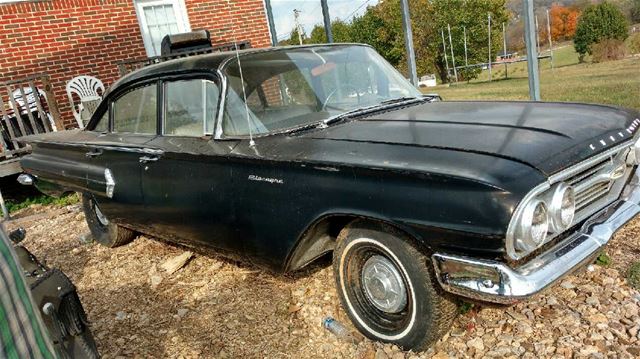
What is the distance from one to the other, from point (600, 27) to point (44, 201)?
24.5 meters

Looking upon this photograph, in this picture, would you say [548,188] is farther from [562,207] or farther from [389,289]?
[389,289]

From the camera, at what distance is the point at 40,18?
834 cm

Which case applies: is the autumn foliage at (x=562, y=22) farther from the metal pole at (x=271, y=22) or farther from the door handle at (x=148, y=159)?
the door handle at (x=148, y=159)

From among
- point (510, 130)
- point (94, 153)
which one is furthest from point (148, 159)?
point (510, 130)

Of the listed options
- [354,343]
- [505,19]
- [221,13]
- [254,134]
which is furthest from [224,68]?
[505,19]

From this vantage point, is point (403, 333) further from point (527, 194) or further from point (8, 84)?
point (8, 84)

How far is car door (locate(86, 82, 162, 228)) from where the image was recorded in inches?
145

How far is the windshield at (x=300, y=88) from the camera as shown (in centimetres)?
316

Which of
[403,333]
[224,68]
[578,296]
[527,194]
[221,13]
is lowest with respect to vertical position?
[578,296]

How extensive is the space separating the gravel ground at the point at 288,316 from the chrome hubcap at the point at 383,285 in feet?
0.71

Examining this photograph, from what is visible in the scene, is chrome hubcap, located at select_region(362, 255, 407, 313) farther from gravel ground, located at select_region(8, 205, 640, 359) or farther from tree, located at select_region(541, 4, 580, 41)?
tree, located at select_region(541, 4, 580, 41)

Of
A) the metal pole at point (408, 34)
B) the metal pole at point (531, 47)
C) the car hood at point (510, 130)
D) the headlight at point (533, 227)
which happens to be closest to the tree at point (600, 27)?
the metal pole at point (408, 34)

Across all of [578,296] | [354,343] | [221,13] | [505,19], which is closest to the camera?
[354,343]

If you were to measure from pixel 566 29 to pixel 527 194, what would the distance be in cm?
4225
